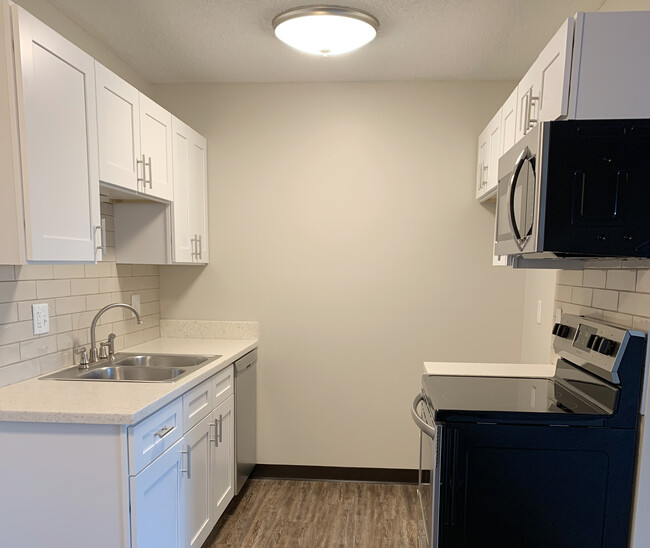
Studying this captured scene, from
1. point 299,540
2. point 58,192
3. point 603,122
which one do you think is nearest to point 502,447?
point 603,122

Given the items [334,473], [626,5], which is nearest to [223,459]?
[334,473]

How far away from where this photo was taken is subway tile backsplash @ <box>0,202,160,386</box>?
69.5 inches

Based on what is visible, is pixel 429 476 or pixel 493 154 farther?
pixel 493 154

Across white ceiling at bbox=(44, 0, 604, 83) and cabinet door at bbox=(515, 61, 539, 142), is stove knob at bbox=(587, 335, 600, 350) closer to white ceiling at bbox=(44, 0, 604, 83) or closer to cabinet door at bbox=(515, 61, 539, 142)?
cabinet door at bbox=(515, 61, 539, 142)

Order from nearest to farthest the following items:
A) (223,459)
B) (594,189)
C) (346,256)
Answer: (594,189)
(223,459)
(346,256)

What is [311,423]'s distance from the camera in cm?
302

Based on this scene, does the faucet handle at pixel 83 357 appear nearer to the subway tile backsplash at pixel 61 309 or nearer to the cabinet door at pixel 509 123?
the subway tile backsplash at pixel 61 309

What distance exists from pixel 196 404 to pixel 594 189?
1.78 meters

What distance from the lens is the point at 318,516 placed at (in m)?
2.59

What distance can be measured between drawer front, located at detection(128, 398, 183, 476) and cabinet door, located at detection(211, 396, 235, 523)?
17.2 inches

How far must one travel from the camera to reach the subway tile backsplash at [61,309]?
176 cm

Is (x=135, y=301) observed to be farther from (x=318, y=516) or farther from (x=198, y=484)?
(x=318, y=516)

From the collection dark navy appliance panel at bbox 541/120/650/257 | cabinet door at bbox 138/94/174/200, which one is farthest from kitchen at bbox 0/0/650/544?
dark navy appliance panel at bbox 541/120/650/257

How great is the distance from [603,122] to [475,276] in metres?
1.69
